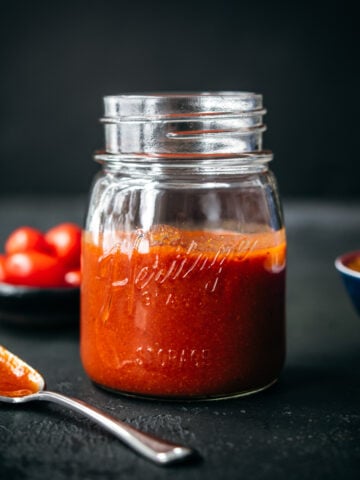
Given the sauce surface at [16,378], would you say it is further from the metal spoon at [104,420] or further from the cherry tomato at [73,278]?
the cherry tomato at [73,278]

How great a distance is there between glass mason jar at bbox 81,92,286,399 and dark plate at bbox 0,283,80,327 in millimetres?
317

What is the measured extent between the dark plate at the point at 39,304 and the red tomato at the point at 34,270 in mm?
69

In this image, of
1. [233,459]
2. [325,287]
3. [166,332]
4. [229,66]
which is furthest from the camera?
[229,66]

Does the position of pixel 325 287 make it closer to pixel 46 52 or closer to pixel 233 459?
pixel 233 459

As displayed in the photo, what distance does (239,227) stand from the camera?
3.26ft

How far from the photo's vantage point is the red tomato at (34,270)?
4.65 ft

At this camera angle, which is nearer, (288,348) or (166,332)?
→ (166,332)

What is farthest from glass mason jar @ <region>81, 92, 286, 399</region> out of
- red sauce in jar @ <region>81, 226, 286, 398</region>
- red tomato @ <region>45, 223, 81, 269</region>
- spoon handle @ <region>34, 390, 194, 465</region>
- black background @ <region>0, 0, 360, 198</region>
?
black background @ <region>0, 0, 360, 198</region>

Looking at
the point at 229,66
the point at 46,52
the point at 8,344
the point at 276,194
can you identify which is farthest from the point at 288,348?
the point at 46,52

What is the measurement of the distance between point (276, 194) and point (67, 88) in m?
1.39

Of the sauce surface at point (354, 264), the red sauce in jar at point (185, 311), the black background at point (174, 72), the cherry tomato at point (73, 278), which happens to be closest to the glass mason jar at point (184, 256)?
the red sauce in jar at point (185, 311)

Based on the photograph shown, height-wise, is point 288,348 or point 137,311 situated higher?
point 137,311

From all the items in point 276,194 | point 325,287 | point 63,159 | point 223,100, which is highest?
point 223,100

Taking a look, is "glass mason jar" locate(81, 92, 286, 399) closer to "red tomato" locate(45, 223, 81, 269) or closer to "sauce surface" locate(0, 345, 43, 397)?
"sauce surface" locate(0, 345, 43, 397)
